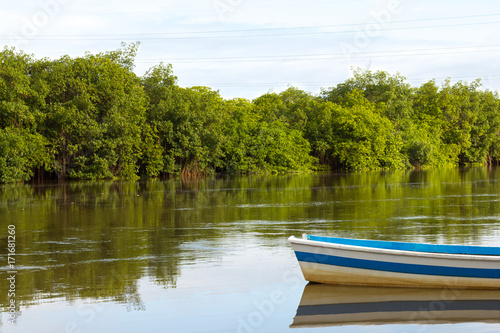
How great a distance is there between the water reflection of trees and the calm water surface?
43 mm

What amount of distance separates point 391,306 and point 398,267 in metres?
0.87

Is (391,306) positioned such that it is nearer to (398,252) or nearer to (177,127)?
(398,252)

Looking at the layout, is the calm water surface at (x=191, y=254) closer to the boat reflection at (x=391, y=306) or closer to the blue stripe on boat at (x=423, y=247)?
the boat reflection at (x=391, y=306)

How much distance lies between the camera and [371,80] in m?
87.1

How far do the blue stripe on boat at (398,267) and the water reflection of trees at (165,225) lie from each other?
9.72ft

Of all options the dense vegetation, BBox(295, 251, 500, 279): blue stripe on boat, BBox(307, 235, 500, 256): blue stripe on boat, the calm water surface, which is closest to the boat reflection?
the calm water surface

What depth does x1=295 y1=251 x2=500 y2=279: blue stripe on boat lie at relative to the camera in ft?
34.2

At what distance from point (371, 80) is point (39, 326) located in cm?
8211

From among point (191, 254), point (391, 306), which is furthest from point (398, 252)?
point (191, 254)

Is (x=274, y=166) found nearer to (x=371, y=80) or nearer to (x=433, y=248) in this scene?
(x=371, y=80)

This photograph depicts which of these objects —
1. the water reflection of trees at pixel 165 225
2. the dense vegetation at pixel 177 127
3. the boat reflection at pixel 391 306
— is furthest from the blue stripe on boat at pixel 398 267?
the dense vegetation at pixel 177 127

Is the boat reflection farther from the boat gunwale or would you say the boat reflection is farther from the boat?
the boat gunwale

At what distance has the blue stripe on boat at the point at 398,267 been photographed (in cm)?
1041

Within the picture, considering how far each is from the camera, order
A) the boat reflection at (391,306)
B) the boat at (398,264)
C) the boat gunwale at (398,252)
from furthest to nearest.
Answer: the boat at (398,264) < the boat gunwale at (398,252) < the boat reflection at (391,306)
